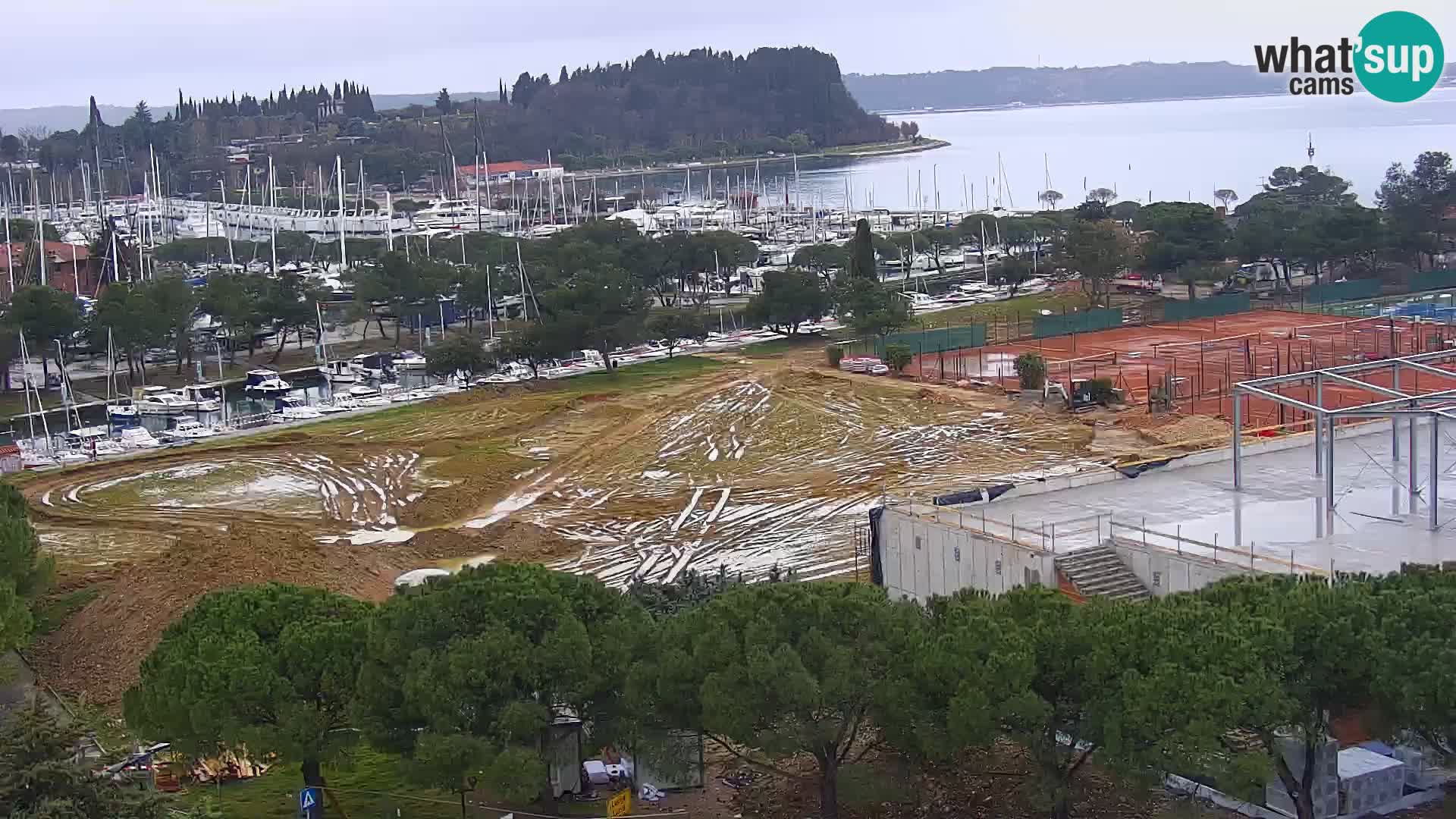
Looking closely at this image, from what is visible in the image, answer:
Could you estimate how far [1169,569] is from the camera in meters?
18.8

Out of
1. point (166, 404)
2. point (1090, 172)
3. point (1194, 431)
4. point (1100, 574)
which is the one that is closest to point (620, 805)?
point (1100, 574)

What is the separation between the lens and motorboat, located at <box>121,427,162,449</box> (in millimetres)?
40000

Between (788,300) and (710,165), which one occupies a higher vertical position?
(710,165)

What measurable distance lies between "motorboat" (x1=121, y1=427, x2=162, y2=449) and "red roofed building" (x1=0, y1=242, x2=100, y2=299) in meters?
24.9

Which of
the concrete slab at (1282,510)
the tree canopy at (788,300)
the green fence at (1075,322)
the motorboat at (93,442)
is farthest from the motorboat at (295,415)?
the concrete slab at (1282,510)

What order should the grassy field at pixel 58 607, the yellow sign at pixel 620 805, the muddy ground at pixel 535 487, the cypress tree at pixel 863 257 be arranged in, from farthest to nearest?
1. the cypress tree at pixel 863 257
2. the muddy ground at pixel 535 487
3. the grassy field at pixel 58 607
4. the yellow sign at pixel 620 805

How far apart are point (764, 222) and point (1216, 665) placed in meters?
84.1

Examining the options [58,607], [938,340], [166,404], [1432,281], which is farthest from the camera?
[1432,281]

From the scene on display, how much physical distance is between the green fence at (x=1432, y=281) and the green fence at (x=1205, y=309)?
6579mm

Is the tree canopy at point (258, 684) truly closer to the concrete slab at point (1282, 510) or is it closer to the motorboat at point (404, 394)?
the concrete slab at point (1282, 510)

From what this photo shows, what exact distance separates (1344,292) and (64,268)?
159 ft

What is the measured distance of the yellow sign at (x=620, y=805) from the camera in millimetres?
15906

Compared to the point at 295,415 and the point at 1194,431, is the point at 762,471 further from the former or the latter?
the point at 295,415

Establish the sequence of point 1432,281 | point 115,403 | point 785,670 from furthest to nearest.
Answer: point 1432,281
point 115,403
point 785,670
